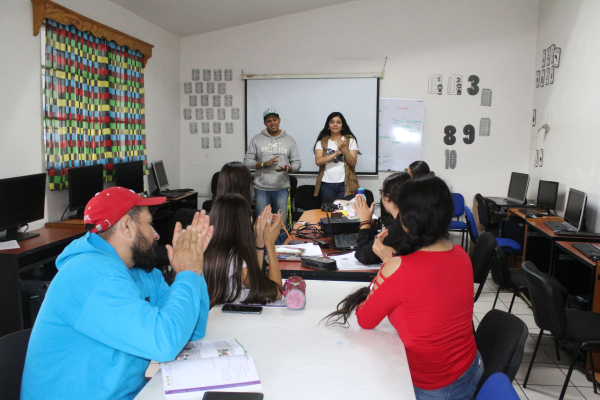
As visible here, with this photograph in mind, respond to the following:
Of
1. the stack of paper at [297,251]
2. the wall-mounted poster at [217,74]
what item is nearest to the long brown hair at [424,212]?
the stack of paper at [297,251]

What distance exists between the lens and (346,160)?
5203 millimetres

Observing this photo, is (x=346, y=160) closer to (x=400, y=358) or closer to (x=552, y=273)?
(x=552, y=273)

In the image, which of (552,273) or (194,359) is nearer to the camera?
(194,359)

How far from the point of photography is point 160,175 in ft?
18.1

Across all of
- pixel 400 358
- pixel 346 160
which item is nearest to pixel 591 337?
pixel 400 358

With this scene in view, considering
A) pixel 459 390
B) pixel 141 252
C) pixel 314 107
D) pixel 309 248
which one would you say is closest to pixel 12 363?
pixel 141 252

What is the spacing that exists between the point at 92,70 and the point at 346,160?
277 cm

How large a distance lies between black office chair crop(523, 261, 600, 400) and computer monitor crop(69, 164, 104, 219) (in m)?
3.38

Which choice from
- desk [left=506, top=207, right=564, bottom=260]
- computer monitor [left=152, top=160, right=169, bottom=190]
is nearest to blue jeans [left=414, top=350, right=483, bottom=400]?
desk [left=506, top=207, right=564, bottom=260]

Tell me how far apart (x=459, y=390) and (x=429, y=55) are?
509 cm

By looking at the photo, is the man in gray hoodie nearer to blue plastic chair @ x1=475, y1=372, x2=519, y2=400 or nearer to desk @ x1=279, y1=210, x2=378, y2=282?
desk @ x1=279, y1=210, x2=378, y2=282

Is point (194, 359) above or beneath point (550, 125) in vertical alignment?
beneath

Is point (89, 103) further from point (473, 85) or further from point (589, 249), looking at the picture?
point (473, 85)

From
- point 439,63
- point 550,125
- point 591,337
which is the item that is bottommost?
point 591,337
